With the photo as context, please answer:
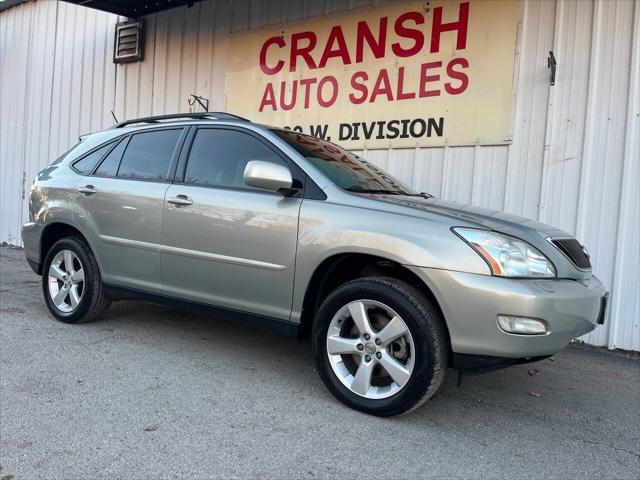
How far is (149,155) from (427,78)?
10.8 feet

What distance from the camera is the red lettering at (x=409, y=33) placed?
19.7 feet

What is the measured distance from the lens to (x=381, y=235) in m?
3.02

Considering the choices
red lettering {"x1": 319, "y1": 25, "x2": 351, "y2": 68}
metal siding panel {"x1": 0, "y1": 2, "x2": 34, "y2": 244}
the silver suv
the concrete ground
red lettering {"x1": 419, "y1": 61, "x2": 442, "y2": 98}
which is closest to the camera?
the concrete ground

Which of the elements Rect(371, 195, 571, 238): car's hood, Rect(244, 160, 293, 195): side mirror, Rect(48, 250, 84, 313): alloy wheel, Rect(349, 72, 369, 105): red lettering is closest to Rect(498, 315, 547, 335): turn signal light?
Rect(371, 195, 571, 238): car's hood

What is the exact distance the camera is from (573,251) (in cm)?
322

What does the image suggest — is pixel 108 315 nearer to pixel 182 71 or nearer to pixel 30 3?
pixel 182 71

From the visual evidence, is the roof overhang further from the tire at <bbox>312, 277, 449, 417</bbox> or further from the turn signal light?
the turn signal light

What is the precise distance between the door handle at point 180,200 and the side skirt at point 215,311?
28.1 inches

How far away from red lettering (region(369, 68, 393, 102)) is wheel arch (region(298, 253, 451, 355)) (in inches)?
137

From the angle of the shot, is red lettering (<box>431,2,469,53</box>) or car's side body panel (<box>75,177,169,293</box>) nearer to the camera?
car's side body panel (<box>75,177,169,293</box>)

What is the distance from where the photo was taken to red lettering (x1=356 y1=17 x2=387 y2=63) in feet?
20.6

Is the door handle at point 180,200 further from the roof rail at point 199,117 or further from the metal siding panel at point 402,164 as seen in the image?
the metal siding panel at point 402,164

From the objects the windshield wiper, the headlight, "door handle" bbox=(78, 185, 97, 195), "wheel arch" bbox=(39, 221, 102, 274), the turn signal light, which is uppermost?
the windshield wiper

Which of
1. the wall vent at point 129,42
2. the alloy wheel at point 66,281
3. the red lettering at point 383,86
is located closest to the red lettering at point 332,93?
the red lettering at point 383,86
